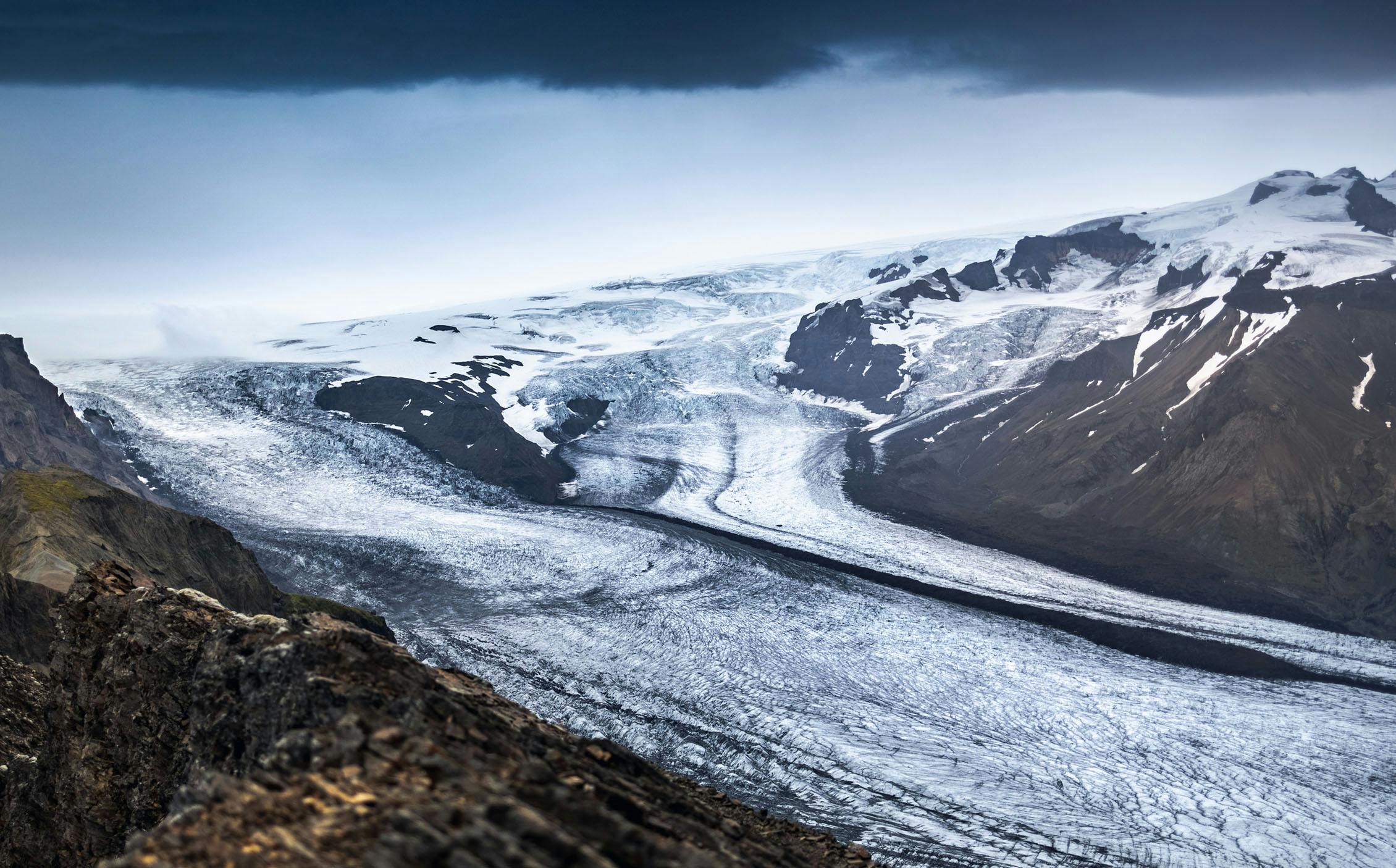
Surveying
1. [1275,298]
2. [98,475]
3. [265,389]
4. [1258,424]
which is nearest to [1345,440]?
[1258,424]

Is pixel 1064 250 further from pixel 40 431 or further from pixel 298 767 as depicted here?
pixel 298 767

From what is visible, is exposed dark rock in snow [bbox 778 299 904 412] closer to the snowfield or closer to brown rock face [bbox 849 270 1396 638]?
the snowfield

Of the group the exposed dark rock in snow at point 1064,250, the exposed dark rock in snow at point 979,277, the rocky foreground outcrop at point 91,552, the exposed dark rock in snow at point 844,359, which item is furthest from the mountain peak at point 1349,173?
the rocky foreground outcrop at point 91,552

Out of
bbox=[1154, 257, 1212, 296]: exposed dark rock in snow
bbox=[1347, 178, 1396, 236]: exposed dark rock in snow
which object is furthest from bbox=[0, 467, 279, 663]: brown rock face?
bbox=[1347, 178, 1396, 236]: exposed dark rock in snow

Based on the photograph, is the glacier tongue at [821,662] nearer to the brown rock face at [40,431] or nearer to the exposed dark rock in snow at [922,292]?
the brown rock face at [40,431]

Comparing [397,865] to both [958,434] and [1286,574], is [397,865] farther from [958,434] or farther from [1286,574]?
[958,434]
